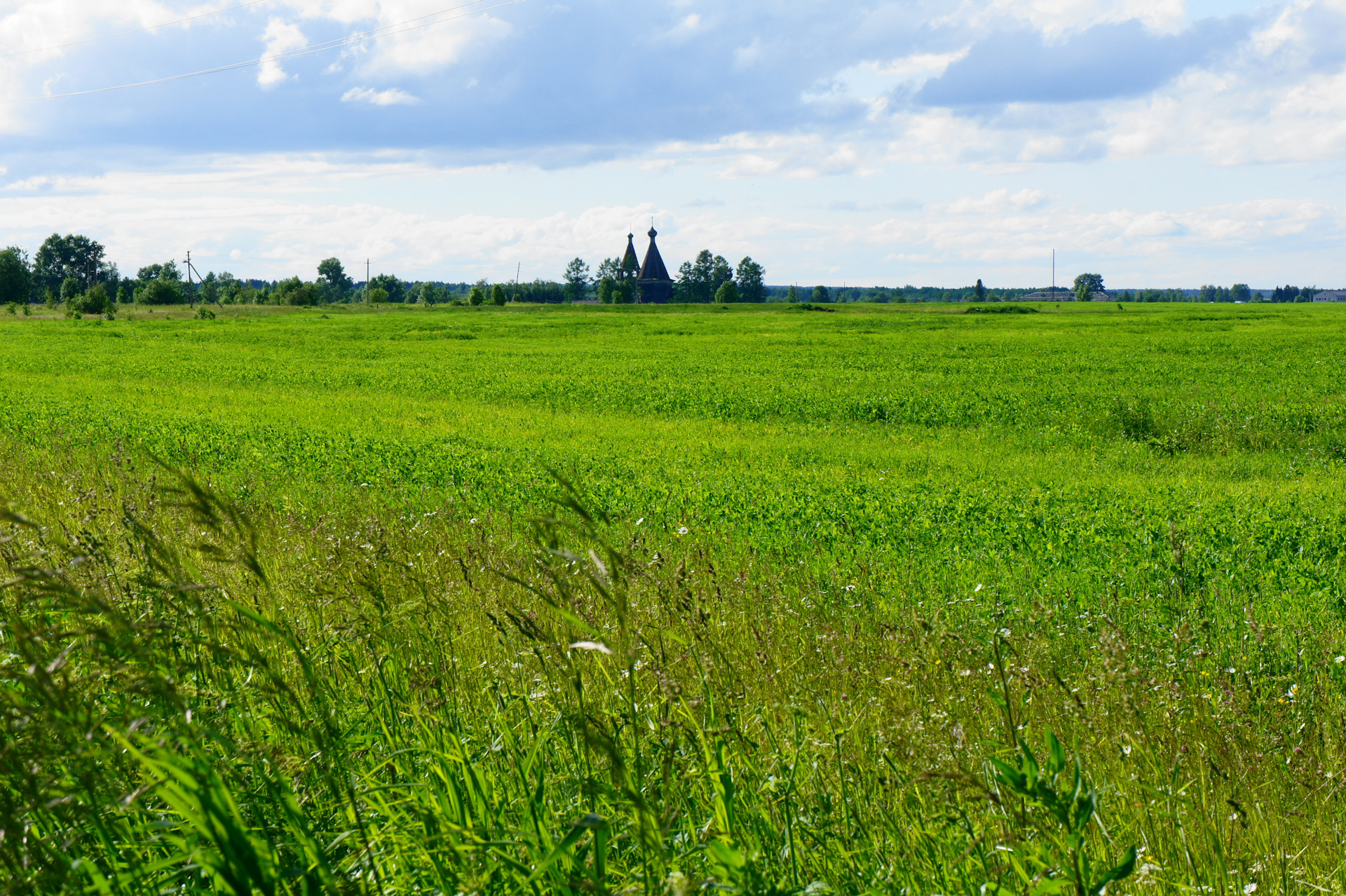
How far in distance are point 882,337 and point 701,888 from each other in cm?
4654

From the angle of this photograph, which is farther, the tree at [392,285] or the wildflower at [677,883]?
the tree at [392,285]

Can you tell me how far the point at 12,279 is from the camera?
127 meters

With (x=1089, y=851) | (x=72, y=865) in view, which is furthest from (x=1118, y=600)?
(x=72, y=865)

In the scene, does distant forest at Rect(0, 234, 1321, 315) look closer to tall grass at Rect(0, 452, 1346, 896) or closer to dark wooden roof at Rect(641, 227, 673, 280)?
dark wooden roof at Rect(641, 227, 673, 280)

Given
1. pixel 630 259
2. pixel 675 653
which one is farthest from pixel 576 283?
pixel 675 653

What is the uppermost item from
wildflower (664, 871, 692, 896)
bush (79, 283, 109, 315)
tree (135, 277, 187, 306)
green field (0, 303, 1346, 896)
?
tree (135, 277, 187, 306)

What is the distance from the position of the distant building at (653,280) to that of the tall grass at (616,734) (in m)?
139

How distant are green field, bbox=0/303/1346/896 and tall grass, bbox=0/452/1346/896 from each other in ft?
0.10

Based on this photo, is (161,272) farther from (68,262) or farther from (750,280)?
(750,280)

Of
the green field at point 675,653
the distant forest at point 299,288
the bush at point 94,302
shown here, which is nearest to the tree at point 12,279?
the distant forest at point 299,288

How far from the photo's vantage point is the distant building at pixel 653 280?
144000mm

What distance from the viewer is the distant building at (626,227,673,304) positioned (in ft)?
472

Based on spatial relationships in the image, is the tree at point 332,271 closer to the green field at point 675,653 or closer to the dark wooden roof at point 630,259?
the dark wooden roof at point 630,259

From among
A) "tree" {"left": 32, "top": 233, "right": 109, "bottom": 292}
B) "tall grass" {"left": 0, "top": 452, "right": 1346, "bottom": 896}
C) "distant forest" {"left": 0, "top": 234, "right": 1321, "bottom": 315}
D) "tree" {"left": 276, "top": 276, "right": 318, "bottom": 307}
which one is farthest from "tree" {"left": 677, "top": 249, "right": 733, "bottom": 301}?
"tall grass" {"left": 0, "top": 452, "right": 1346, "bottom": 896}
